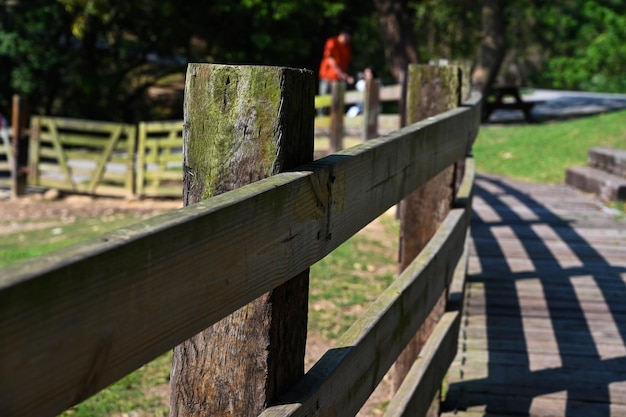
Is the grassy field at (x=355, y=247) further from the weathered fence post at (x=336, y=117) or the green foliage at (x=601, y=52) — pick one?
the green foliage at (x=601, y=52)

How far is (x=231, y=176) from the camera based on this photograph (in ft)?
6.15

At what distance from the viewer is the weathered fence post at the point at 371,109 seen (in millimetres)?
12391

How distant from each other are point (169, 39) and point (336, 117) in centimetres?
1623

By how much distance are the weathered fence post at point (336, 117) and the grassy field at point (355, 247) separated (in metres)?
0.42

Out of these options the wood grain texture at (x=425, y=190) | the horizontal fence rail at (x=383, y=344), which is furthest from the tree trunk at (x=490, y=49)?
the horizontal fence rail at (x=383, y=344)

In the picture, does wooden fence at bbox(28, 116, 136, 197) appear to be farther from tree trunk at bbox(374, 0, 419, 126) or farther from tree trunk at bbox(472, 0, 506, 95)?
tree trunk at bbox(472, 0, 506, 95)

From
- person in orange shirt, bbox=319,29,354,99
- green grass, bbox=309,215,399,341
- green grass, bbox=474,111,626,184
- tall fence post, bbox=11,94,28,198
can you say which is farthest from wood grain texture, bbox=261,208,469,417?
tall fence post, bbox=11,94,28,198

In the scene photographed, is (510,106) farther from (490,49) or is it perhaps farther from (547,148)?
(547,148)

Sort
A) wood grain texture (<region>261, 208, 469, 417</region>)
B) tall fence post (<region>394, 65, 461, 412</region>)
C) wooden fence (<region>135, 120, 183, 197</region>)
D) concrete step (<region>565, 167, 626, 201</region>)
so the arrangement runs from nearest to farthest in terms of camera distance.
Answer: wood grain texture (<region>261, 208, 469, 417</region>) → tall fence post (<region>394, 65, 461, 412</region>) → concrete step (<region>565, 167, 626, 201</region>) → wooden fence (<region>135, 120, 183, 197</region>)

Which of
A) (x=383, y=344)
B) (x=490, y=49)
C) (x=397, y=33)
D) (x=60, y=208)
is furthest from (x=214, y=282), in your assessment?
(x=490, y=49)

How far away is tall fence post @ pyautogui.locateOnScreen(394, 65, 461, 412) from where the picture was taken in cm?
463

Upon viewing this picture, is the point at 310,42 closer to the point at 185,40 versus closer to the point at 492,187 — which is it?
the point at 185,40

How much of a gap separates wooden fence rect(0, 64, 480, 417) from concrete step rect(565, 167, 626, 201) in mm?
7170

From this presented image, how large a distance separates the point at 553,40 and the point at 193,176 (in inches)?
2213
